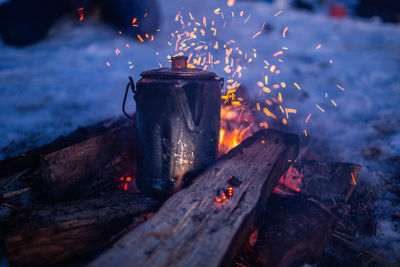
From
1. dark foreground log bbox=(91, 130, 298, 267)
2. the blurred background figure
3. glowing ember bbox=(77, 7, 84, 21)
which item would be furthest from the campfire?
glowing ember bbox=(77, 7, 84, 21)

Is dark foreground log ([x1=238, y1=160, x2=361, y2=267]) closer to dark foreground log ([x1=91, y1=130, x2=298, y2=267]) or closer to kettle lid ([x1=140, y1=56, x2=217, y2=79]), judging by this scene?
dark foreground log ([x1=91, y1=130, x2=298, y2=267])

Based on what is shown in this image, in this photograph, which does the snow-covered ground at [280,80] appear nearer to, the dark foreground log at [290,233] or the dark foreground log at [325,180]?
the dark foreground log at [325,180]

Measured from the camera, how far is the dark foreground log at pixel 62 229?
162 centimetres

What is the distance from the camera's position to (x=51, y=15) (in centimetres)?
850

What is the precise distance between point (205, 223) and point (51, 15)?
9.91m

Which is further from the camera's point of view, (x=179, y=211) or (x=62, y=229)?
(x=62, y=229)

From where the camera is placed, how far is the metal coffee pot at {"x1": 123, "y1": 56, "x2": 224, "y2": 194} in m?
2.22

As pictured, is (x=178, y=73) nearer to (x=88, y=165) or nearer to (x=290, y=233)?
(x=88, y=165)

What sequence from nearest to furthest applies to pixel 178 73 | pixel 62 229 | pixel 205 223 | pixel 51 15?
pixel 205 223 < pixel 62 229 < pixel 178 73 < pixel 51 15

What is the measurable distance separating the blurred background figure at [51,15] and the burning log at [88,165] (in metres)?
5.78

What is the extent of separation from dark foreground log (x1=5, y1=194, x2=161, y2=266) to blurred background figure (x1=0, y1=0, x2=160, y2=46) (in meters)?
6.81

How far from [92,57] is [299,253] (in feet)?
26.4

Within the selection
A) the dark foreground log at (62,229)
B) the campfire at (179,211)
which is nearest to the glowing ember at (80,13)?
the campfire at (179,211)

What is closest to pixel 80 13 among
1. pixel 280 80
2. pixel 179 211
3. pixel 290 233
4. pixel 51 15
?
pixel 51 15
